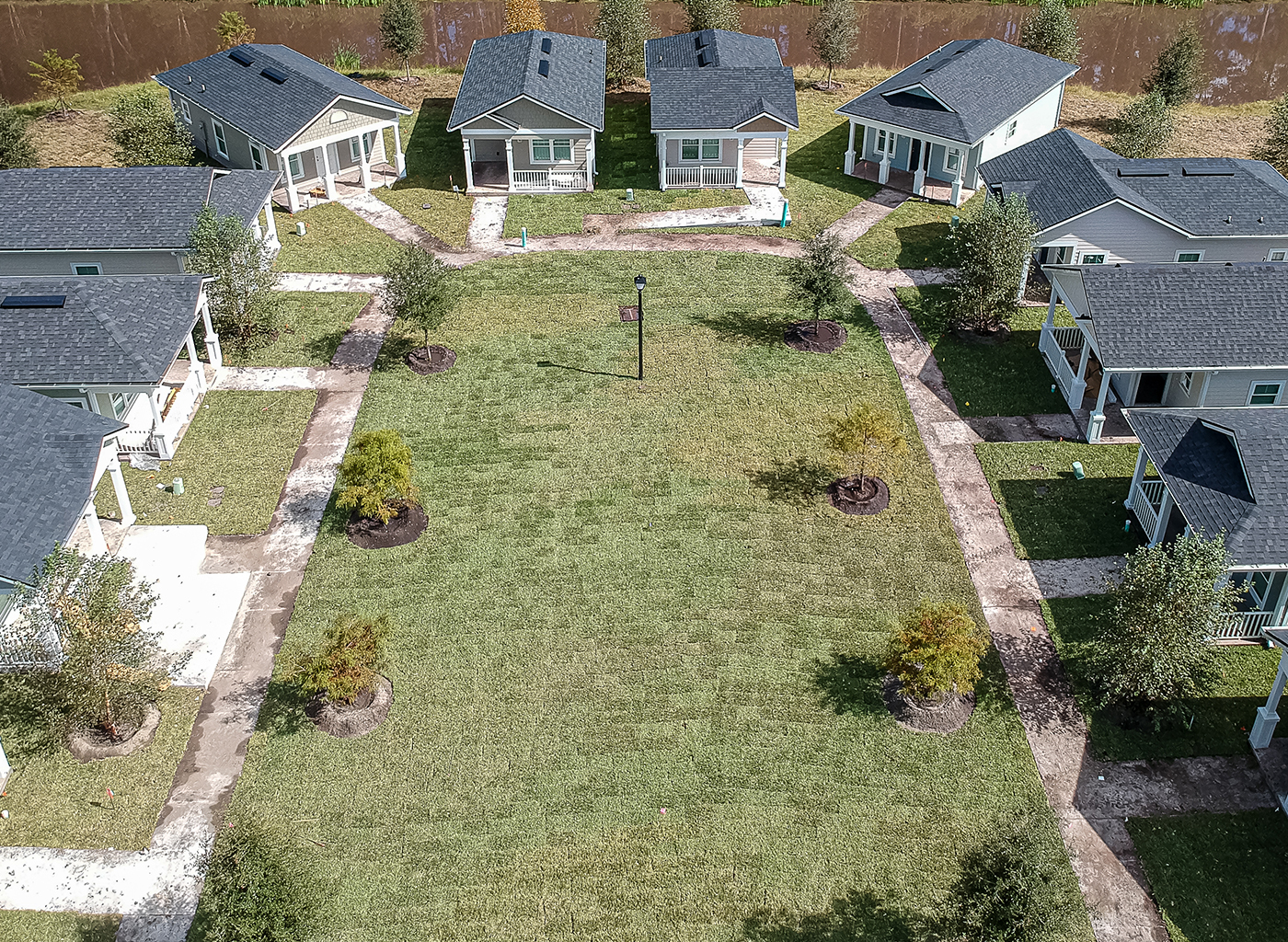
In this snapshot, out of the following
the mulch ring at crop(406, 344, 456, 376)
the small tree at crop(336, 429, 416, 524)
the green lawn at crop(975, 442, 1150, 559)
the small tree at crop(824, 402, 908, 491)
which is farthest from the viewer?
the mulch ring at crop(406, 344, 456, 376)

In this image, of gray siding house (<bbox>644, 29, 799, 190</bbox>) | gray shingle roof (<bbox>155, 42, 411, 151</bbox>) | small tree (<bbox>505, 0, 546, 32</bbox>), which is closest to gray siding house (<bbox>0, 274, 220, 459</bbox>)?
gray shingle roof (<bbox>155, 42, 411, 151</bbox>)

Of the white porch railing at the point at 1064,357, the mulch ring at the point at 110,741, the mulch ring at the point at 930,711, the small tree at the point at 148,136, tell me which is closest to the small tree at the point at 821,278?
the white porch railing at the point at 1064,357

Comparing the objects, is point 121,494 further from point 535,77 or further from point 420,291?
point 535,77

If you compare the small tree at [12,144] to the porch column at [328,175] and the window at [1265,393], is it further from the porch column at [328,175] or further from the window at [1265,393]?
the window at [1265,393]

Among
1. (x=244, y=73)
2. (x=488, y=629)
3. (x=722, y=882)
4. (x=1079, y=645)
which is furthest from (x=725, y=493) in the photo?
(x=244, y=73)

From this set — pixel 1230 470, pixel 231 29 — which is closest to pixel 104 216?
pixel 231 29

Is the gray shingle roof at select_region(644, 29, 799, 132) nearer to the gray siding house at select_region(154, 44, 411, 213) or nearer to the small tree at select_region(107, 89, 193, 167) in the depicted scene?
the gray siding house at select_region(154, 44, 411, 213)

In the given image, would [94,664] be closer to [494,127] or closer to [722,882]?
[722,882]
